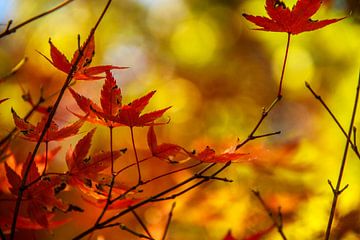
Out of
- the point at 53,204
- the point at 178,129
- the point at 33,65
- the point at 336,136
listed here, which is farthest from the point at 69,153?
the point at 33,65

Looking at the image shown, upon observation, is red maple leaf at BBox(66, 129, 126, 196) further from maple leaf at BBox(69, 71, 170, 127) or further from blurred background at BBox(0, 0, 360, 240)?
blurred background at BBox(0, 0, 360, 240)

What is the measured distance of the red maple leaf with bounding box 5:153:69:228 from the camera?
0.65 m

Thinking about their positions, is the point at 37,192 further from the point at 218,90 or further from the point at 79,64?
the point at 218,90

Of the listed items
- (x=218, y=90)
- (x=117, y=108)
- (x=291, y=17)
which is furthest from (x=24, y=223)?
(x=218, y=90)

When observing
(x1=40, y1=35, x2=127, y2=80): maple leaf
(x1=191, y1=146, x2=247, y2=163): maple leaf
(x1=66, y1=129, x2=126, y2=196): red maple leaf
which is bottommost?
(x1=66, y1=129, x2=126, y2=196): red maple leaf

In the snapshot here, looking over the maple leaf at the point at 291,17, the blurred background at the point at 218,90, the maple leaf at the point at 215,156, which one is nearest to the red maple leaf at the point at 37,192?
the maple leaf at the point at 215,156

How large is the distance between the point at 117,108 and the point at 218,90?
357 centimetres

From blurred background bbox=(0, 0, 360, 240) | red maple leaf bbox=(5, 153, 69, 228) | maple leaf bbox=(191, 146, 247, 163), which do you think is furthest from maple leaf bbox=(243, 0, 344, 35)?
blurred background bbox=(0, 0, 360, 240)

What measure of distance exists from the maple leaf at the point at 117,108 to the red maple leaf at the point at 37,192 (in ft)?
0.33

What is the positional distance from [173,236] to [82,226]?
1322 millimetres

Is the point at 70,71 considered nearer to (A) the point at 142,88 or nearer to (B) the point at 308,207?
(B) the point at 308,207

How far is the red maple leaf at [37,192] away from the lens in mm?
651

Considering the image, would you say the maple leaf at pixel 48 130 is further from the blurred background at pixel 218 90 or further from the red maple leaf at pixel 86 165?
the blurred background at pixel 218 90

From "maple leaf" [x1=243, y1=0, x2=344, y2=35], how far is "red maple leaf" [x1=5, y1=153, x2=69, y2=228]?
33 cm
